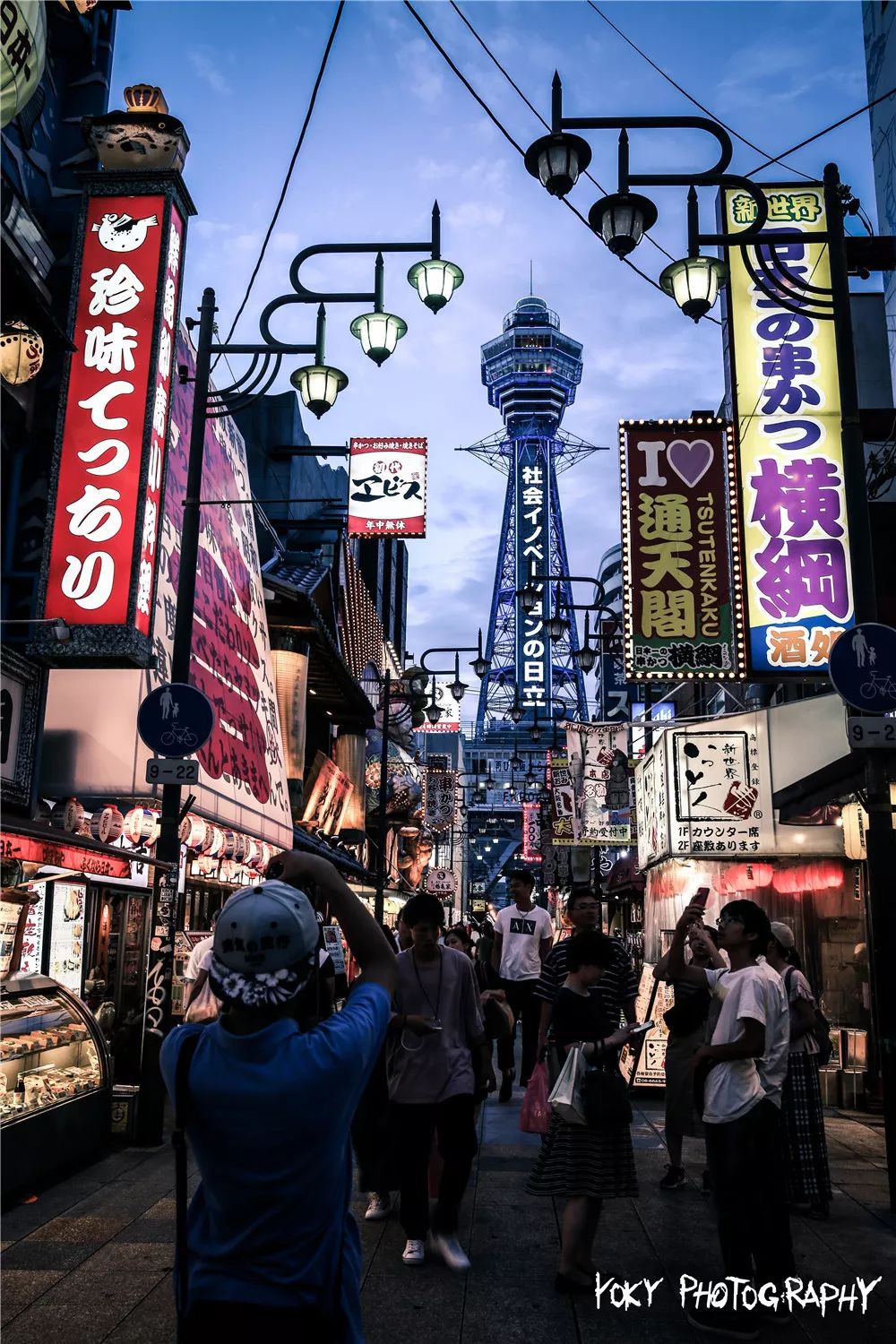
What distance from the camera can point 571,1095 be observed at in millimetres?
5559

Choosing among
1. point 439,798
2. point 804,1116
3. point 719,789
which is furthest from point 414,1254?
point 439,798

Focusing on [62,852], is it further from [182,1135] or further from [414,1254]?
[182,1135]

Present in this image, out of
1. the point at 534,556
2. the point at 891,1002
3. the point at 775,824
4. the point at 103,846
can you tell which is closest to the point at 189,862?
the point at 103,846

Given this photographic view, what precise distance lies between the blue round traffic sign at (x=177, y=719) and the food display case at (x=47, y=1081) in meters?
2.56

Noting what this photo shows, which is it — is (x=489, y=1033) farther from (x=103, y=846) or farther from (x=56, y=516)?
(x=56, y=516)

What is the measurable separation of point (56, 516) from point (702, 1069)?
8.45m

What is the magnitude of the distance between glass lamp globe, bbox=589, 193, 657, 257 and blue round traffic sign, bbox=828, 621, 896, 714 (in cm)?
402

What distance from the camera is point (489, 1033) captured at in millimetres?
8273

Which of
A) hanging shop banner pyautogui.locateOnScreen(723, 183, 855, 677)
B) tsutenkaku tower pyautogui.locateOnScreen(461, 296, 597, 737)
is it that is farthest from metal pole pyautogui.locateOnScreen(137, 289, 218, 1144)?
tsutenkaku tower pyautogui.locateOnScreen(461, 296, 597, 737)

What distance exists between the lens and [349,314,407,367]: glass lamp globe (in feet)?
40.1

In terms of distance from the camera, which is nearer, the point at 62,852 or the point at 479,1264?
the point at 479,1264

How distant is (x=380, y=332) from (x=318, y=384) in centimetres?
109

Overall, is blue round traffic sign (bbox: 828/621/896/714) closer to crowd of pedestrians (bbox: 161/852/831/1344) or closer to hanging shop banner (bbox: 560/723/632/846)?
crowd of pedestrians (bbox: 161/852/831/1344)

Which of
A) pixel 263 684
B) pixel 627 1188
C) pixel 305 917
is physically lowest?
pixel 627 1188
